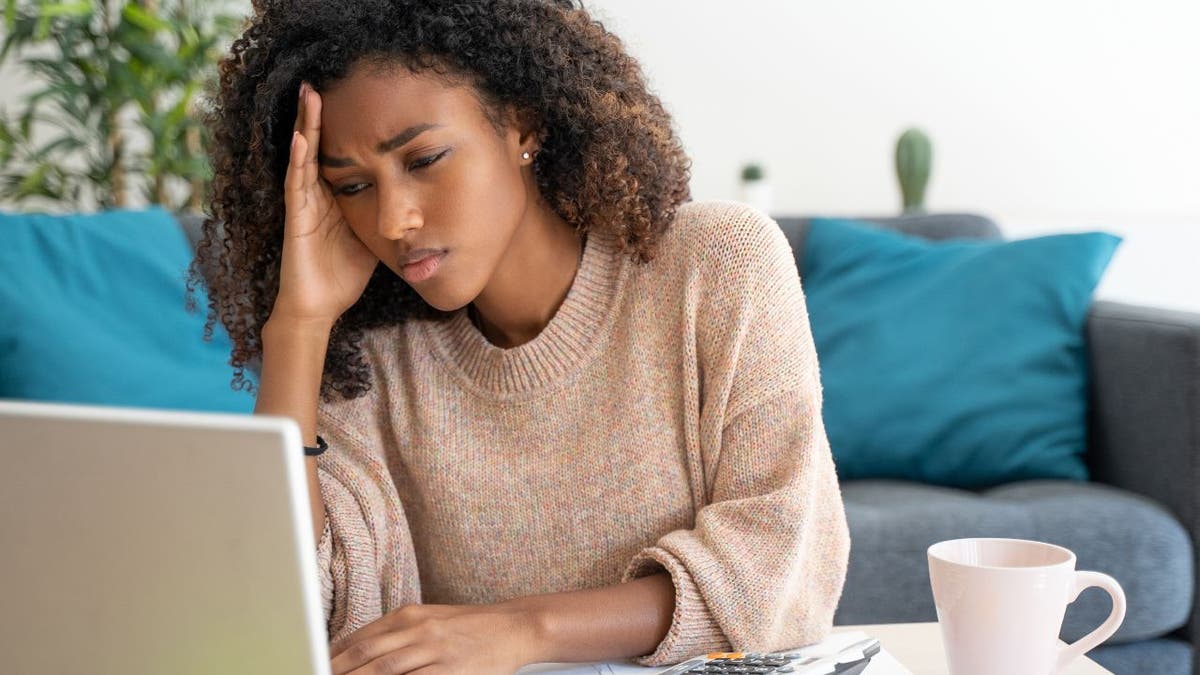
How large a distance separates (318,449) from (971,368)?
1.35 meters

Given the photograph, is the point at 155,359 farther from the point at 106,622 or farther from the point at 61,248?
the point at 106,622

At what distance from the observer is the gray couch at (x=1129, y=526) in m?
1.88

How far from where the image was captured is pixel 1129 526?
190cm

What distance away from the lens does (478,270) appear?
3.85 ft

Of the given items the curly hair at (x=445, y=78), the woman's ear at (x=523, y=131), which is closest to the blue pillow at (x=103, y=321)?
the curly hair at (x=445, y=78)

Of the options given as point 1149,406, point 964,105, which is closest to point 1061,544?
point 1149,406

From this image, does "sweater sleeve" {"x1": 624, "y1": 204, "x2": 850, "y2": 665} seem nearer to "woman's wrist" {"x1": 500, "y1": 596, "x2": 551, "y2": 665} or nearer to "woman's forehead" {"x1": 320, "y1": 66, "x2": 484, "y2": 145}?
"woman's wrist" {"x1": 500, "y1": 596, "x2": 551, "y2": 665}

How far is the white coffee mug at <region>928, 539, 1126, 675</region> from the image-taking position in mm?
774

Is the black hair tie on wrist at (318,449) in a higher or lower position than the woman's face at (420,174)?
lower

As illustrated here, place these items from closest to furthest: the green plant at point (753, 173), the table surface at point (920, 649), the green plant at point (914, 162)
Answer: the table surface at point (920, 649) < the green plant at point (914, 162) < the green plant at point (753, 173)

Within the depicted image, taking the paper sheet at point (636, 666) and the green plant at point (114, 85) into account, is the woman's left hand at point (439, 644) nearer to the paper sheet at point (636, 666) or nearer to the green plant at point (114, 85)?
the paper sheet at point (636, 666)

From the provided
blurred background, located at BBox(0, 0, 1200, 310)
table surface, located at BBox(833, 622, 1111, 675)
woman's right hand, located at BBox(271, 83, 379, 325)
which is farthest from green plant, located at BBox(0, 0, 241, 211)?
table surface, located at BBox(833, 622, 1111, 675)

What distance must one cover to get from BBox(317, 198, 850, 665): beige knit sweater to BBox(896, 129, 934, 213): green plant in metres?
1.82

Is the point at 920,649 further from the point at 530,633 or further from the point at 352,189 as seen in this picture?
the point at 352,189
